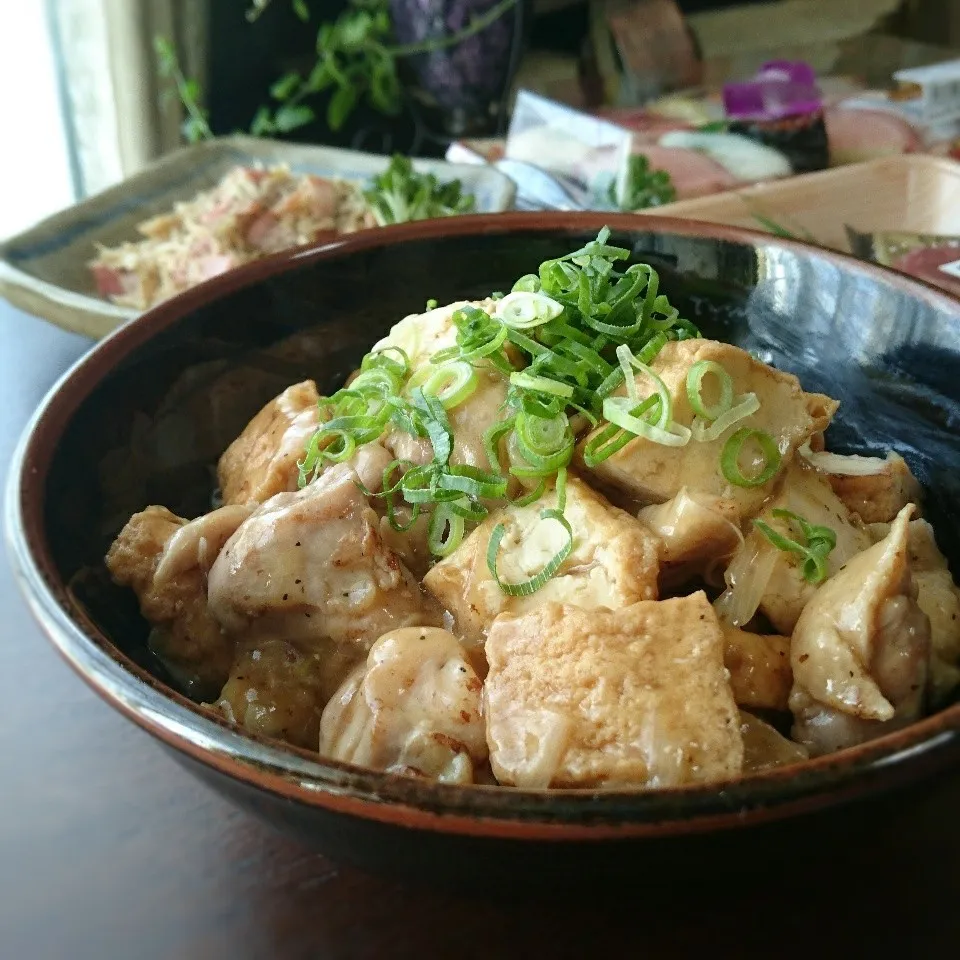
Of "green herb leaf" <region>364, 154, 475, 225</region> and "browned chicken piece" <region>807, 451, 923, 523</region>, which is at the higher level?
"browned chicken piece" <region>807, 451, 923, 523</region>

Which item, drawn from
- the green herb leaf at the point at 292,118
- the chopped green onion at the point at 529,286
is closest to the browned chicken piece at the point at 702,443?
the chopped green onion at the point at 529,286

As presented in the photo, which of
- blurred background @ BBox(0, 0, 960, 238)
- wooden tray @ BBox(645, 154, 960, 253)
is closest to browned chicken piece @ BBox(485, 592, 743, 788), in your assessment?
wooden tray @ BBox(645, 154, 960, 253)

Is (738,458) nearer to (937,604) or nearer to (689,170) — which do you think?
(937,604)

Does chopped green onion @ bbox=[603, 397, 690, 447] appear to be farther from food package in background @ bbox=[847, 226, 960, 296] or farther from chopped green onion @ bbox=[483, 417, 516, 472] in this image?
food package in background @ bbox=[847, 226, 960, 296]

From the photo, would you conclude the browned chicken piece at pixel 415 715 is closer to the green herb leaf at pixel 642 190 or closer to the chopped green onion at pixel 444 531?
the chopped green onion at pixel 444 531

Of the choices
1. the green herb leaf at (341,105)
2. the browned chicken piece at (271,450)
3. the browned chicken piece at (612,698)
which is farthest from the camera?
the green herb leaf at (341,105)

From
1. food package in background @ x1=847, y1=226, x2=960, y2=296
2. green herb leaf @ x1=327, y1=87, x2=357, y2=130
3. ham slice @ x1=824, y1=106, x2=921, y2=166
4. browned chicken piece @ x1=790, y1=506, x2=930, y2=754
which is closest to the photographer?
browned chicken piece @ x1=790, y1=506, x2=930, y2=754
